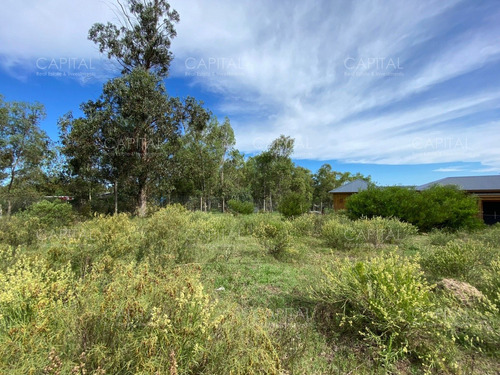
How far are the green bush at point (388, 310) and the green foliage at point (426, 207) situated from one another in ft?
28.1

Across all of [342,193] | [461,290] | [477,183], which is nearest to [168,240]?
[461,290]

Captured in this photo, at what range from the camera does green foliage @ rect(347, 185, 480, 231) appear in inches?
378

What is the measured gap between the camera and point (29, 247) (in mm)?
4984

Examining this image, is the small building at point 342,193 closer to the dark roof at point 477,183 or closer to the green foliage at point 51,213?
the dark roof at point 477,183

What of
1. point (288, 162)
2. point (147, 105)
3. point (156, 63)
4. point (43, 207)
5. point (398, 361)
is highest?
point (156, 63)

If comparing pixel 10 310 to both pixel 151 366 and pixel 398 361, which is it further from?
pixel 398 361

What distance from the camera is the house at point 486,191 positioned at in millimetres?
13734

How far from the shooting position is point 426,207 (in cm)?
964

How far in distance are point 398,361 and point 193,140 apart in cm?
1873

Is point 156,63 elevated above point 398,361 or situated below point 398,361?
above

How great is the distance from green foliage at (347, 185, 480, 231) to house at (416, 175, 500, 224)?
356cm

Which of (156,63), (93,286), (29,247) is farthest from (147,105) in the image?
(93,286)

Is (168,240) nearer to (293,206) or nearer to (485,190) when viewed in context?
(293,206)

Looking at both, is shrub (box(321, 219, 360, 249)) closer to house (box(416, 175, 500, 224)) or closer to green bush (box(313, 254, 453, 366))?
green bush (box(313, 254, 453, 366))
